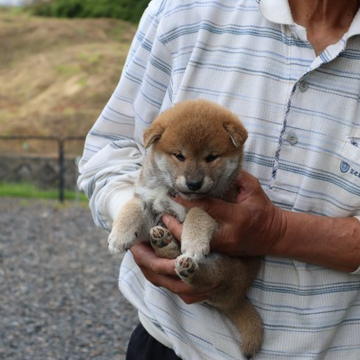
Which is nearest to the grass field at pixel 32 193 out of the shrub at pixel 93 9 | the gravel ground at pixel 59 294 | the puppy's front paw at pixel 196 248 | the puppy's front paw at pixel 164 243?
the gravel ground at pixel 59 294

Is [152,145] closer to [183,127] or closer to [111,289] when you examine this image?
[183,127]

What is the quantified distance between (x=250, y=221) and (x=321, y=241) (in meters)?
0.24

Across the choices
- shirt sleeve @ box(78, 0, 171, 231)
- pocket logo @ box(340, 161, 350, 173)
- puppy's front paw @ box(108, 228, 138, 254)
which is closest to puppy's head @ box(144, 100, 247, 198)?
shirt sleeve @ box(78, 0, 171, 231)

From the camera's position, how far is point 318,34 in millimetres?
2561

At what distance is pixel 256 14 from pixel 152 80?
1.42 feet

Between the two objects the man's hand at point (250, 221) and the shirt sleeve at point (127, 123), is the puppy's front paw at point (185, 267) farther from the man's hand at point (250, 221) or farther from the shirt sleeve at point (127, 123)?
the shirt sleeve at point (127, 123)

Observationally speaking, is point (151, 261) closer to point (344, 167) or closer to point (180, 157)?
point (180, 157)

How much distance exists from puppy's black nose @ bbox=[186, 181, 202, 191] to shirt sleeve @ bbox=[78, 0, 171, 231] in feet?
1.02

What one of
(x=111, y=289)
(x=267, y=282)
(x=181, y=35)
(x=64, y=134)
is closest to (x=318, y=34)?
(x=181, y=35)

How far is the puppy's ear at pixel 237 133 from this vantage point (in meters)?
2.48

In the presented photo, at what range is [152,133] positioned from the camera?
2.64 m

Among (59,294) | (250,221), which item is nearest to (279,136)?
(250,221)

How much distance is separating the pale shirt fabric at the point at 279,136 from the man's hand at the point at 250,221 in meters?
0.08

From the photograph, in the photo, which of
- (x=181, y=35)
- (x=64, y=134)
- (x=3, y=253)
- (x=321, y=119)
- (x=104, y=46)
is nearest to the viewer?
(x=321, y=119)
